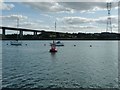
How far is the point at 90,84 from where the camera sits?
22.7 metres

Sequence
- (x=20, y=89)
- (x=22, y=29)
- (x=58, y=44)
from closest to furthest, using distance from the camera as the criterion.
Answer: (x=20, y=89)
(x=58, y=44)
(x=22, y=29)

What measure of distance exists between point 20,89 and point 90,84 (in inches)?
287

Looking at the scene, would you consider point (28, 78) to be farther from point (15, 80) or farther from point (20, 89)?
point (20, 89)

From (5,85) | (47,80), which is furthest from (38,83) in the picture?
(5,85)

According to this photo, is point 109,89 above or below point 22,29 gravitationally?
below

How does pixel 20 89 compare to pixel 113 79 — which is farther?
pixel 113 79

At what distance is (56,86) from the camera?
71.0 feet

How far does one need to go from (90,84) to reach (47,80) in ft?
16.3

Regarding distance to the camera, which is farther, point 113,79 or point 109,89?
point 113,79

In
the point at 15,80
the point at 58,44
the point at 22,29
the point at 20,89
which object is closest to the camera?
the point at 20,89

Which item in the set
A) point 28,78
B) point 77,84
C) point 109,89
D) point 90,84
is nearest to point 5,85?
point 28,78

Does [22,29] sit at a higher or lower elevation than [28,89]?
higher

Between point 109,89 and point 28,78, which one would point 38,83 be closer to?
point 28,78

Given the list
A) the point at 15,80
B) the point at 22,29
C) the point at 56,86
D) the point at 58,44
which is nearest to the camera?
the point at 56,86
